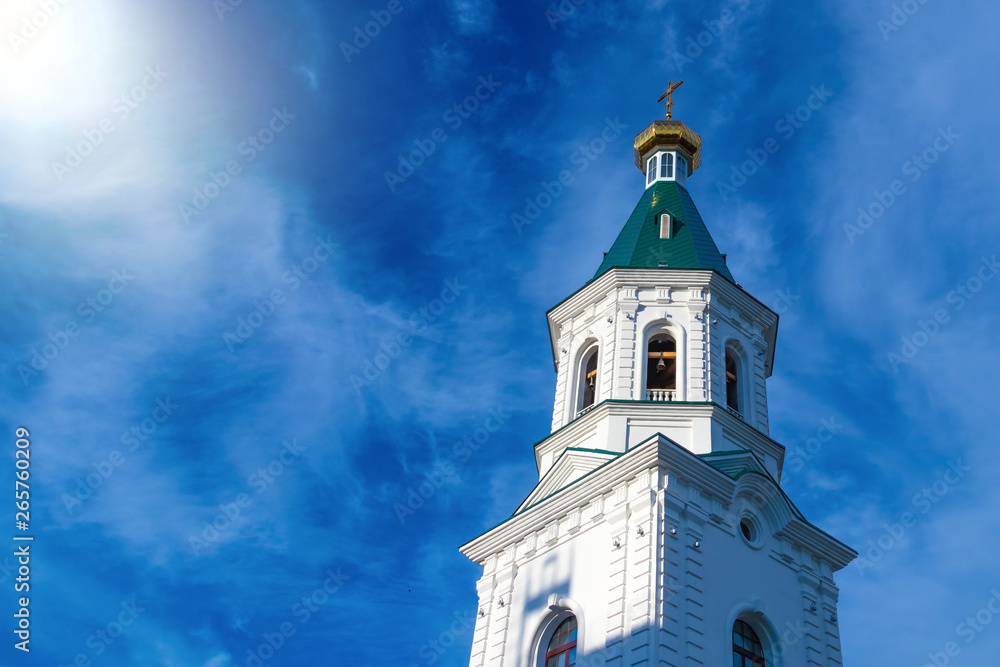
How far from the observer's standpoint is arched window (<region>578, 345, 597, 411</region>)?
1161 inches

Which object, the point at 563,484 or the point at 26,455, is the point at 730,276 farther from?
the point at 26,455

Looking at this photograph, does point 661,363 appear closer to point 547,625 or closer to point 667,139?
point 547,625

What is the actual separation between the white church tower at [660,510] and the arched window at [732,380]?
0.04 meters

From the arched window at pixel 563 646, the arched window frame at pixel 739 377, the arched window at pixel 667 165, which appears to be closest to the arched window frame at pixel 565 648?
the arched window at pixel 563 646

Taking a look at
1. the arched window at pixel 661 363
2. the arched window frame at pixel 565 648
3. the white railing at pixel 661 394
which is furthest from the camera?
the arched window at pixel 661 363

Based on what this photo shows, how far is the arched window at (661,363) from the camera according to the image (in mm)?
28797

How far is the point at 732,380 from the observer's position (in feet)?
97.3

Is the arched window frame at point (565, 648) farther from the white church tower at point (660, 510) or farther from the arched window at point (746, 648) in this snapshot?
the arched window at point (746, 648)

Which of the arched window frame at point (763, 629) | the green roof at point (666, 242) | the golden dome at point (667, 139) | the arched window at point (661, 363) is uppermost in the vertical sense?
the golden dome at point (667, 139)

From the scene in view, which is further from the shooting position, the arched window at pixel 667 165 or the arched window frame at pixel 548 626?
the arched window at pixel 667 165

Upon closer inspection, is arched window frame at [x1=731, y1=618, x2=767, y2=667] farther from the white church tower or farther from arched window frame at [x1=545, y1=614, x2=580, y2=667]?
arched window frame at [x1=545, y1=614, x2=580, y2=667]

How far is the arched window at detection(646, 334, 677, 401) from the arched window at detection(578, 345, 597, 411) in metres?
1.56

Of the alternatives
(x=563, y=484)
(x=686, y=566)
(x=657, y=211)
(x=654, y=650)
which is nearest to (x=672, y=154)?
(x=657, y=211)

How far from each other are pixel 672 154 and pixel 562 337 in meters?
10.5
